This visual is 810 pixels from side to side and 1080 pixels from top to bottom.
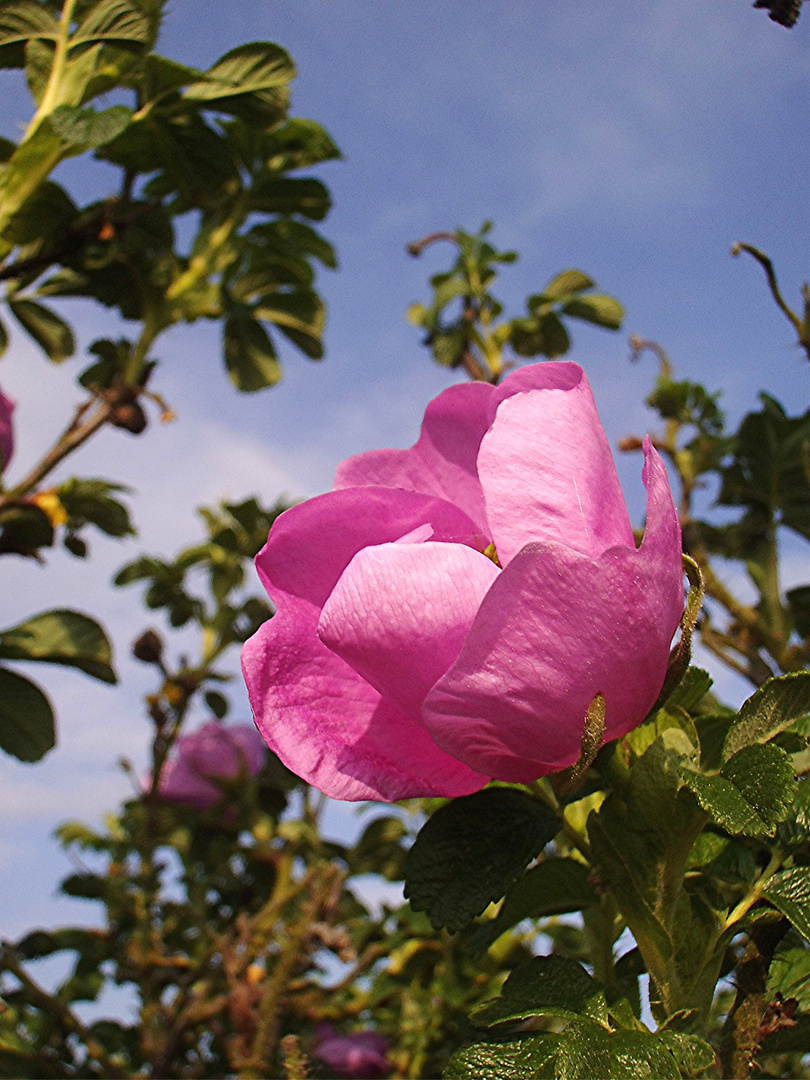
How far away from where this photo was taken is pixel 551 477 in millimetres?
565

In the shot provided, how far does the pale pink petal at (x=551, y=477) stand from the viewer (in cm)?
56

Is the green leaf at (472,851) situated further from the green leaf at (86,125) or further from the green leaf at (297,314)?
the green leaf at (297,314)

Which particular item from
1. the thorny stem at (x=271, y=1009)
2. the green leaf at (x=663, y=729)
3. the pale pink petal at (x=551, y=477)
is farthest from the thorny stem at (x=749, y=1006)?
the thorny stem at (x=271, y=1009)

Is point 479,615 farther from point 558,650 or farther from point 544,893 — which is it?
point 544,893

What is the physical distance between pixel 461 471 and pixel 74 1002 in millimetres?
2395

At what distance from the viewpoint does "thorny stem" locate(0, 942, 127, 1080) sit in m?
1.42

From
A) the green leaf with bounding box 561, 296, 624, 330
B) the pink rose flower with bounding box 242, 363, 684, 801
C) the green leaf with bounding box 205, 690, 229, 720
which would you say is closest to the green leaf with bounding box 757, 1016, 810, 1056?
the pink rose flower with bounding box 242, 363, 684, 801

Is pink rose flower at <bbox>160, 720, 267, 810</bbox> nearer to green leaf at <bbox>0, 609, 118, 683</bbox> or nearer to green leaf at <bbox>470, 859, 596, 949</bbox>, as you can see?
green leaf at <bbox>0, 609, 118, 683</bbox>

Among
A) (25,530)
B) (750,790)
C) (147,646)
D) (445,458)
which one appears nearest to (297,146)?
(25,530)

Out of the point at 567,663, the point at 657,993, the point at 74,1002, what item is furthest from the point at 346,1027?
the point at 567,663

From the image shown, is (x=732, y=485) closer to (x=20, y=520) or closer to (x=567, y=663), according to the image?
(x=20, y=520)

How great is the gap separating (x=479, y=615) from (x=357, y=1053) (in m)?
1.67

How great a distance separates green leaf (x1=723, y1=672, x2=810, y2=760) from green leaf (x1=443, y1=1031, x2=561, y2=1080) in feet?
0.67

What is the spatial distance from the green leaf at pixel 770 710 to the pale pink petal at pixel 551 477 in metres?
0.12
